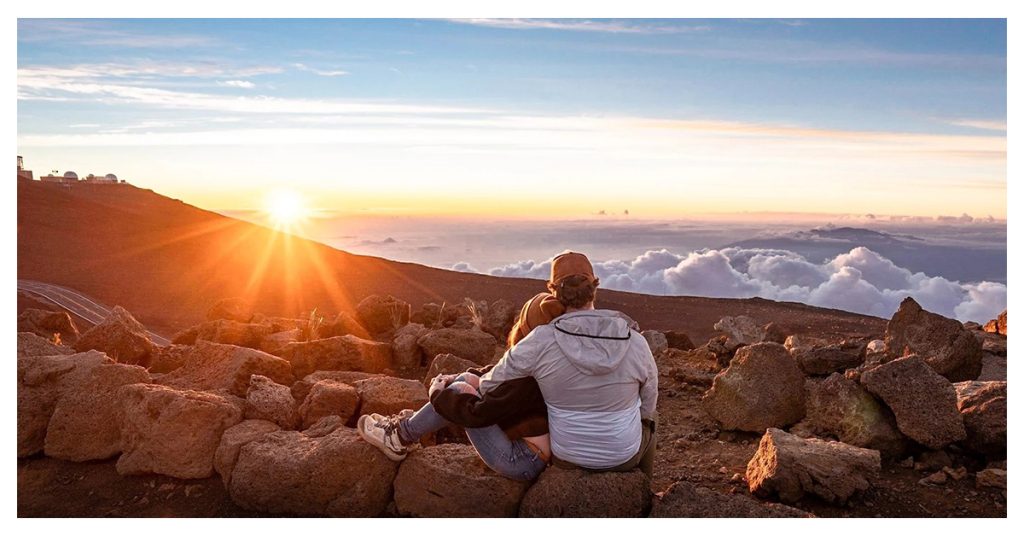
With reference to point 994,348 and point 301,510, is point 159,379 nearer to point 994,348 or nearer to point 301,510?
point 301,510

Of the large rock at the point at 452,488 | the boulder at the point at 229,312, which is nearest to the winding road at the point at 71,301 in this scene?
the boulder at the point at 229,312

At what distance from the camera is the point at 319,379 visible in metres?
6.69

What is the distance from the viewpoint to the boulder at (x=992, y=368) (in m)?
7.18

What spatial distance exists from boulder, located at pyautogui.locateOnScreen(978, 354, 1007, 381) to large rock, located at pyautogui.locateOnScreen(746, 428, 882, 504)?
2.84 m

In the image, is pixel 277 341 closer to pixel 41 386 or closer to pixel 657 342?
pixel 41 386

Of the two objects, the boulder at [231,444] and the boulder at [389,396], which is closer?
the boulder at [231,444]

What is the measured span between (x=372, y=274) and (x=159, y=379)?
2041cm

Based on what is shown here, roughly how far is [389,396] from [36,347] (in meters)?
3.44

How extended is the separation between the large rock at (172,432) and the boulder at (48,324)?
132 inches

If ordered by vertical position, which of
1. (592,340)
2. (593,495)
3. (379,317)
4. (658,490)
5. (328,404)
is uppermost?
(592,340)

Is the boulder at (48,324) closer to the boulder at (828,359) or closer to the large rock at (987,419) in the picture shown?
the boulder at (828,359)

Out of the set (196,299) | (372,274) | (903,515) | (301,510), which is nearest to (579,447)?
(301,510)

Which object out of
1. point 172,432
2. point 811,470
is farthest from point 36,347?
point 811,470

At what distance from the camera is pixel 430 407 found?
15.2 ft
